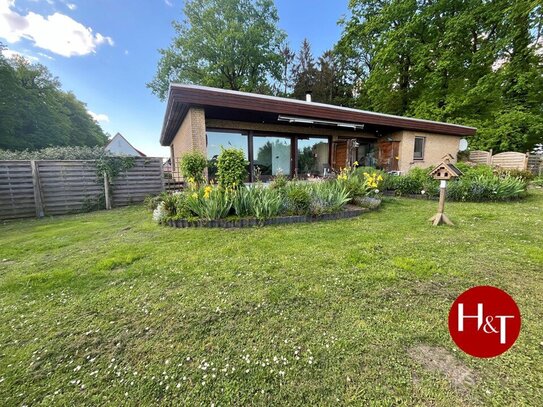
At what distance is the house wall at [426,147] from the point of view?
1153 centimetres

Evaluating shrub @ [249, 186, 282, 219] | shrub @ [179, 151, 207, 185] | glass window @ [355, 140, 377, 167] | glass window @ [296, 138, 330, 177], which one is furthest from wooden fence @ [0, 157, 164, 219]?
glass window @ [355, 140, 377, 167]

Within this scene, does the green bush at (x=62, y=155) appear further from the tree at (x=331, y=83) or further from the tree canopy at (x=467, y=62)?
the tree canopy at (x=467, y=62)

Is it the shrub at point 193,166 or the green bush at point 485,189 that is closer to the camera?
the shrub at point 193,166

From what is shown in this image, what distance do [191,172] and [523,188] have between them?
1023 centimetres

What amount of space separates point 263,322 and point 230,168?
388cm

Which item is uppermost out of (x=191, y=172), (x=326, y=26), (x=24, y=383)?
(x=326, y=26)

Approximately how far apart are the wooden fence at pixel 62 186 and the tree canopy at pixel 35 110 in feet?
75.0

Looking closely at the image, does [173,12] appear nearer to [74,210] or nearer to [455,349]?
[74,210]

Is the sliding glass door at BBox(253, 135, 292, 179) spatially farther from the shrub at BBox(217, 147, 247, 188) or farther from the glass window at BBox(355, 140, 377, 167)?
the glass window at BBox(355, 140, 377, 167)

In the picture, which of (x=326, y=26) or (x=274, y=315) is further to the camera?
(x=326, y=26)

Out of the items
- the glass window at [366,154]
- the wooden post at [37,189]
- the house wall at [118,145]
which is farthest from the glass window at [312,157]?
the house wall at [118,145]

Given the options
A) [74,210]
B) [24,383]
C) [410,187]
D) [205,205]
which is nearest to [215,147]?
[205,205]

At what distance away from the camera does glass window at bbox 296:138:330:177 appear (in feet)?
35.1

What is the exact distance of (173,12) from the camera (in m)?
20.3
